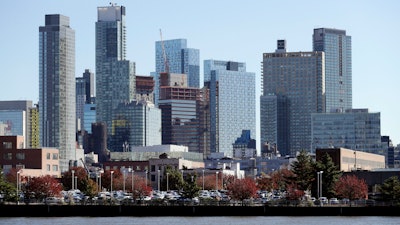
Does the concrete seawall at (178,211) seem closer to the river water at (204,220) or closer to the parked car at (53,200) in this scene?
the river water at (204,220)

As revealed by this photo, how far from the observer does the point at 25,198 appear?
649 ft

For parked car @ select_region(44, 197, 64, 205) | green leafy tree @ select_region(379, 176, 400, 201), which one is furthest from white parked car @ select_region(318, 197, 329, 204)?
parked car @ select_region(44, 197, 64, 205)

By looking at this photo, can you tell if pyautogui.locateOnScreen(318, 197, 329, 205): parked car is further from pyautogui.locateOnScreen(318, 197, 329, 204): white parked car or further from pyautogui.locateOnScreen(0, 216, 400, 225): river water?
pyautogui.locateOnScreen(0, 216, 400, 225): river water

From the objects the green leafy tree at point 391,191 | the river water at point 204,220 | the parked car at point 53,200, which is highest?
the green leafy tree at point 391,191

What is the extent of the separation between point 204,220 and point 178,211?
19458mm

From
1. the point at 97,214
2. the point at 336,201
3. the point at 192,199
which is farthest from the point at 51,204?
the point at 336,201

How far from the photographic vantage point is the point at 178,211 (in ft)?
596

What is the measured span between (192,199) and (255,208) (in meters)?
20.1

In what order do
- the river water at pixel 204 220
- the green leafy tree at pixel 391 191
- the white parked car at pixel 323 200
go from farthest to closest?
the green leafy tree at pixel 391 191, the white parked car at pixel 323 200, the river water at pixel 204 220

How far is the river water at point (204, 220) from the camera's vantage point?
156 m

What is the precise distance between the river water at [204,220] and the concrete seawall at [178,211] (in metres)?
5.79

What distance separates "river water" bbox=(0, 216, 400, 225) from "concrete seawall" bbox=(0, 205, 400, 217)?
5.79 m

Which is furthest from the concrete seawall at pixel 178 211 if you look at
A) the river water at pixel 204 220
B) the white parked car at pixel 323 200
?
the white parked car at pixel 323 200

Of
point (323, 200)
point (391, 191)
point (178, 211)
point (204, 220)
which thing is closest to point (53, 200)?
point (178, 211)
